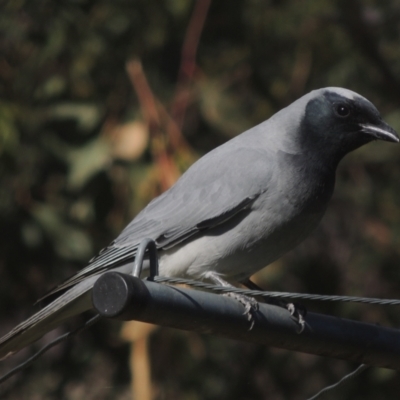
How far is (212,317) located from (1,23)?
130 inches

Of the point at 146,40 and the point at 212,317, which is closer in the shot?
the point at 212,317

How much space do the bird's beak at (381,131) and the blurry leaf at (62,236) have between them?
72.5 inches

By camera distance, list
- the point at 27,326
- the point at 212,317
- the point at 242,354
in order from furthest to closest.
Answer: the point at 242,354, the point at 27,326, the point at 212,317

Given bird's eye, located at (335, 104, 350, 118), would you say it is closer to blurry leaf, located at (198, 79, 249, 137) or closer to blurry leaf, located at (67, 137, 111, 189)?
blurry leaf, located at (198, 79, 249, 137)

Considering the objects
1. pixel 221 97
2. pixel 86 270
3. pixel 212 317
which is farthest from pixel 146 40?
pixel 212 317

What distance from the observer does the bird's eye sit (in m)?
3.79

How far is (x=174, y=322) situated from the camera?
2.35 metres

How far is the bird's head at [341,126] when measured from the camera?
3750 millimetres

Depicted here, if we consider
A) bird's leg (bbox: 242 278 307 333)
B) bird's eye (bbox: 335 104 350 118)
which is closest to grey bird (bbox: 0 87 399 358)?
bird's eye (bbox: 335 104 350 118)

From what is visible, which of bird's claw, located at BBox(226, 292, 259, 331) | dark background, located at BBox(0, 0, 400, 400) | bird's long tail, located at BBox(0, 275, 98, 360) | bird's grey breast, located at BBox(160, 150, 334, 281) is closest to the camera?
bird's claw, located at BBox(226, 292, 259, 331)

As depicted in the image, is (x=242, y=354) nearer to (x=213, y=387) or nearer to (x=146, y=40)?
(x=213, y=387)

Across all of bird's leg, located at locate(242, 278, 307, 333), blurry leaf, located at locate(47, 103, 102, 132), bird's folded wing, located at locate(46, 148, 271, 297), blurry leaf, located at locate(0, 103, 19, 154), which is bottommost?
bird's leg, located at locate(242, 278, 307, 333)

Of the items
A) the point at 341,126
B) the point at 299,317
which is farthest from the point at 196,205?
the point at 299,317

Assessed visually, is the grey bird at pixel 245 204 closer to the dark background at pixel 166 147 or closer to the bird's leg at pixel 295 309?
the bird's leg at pixel 295 309
